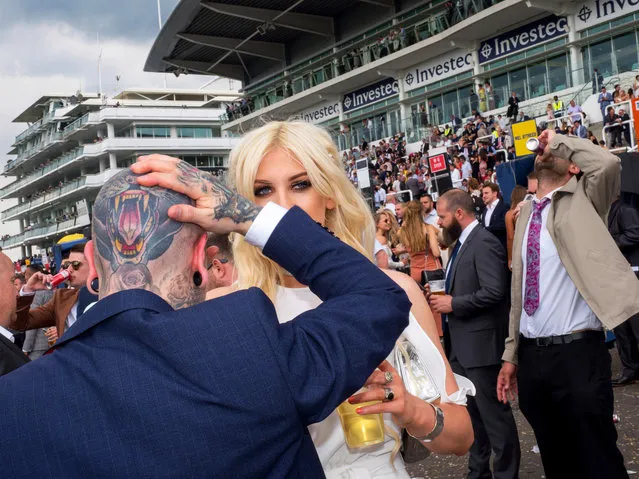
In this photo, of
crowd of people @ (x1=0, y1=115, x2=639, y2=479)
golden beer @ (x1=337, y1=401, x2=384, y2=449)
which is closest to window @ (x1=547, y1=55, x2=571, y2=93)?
crowd of people @ (x1=0, y1=115, x2=639, y2=479)

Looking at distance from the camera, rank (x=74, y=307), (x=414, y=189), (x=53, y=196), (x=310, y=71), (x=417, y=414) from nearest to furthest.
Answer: (x=417, y=414)
(x=74, y=307)
(x=414, y=189)
(x=310, y=71)
(x=53, y=196)

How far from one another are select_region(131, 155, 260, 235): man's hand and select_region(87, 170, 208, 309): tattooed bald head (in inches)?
1.0

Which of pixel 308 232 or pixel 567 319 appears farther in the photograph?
pixel 567 319

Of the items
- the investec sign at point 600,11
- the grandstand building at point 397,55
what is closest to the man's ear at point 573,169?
the grandstand building at point 397,55

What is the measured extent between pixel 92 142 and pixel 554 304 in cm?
7479

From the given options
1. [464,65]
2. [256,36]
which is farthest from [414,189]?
[256,36]

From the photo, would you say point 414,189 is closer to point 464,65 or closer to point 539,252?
point 539,252

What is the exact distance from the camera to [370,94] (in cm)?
3903

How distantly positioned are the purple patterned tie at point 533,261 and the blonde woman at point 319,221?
1.93 meters

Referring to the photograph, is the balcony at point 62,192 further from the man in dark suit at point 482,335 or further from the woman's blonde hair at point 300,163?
the woman's blonde hair at point 300,163

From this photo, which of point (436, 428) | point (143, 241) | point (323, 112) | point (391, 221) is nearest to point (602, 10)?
point (323, 112)

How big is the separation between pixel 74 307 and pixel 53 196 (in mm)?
75330

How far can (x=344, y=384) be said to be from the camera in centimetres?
130

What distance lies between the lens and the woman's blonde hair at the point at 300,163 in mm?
2309
